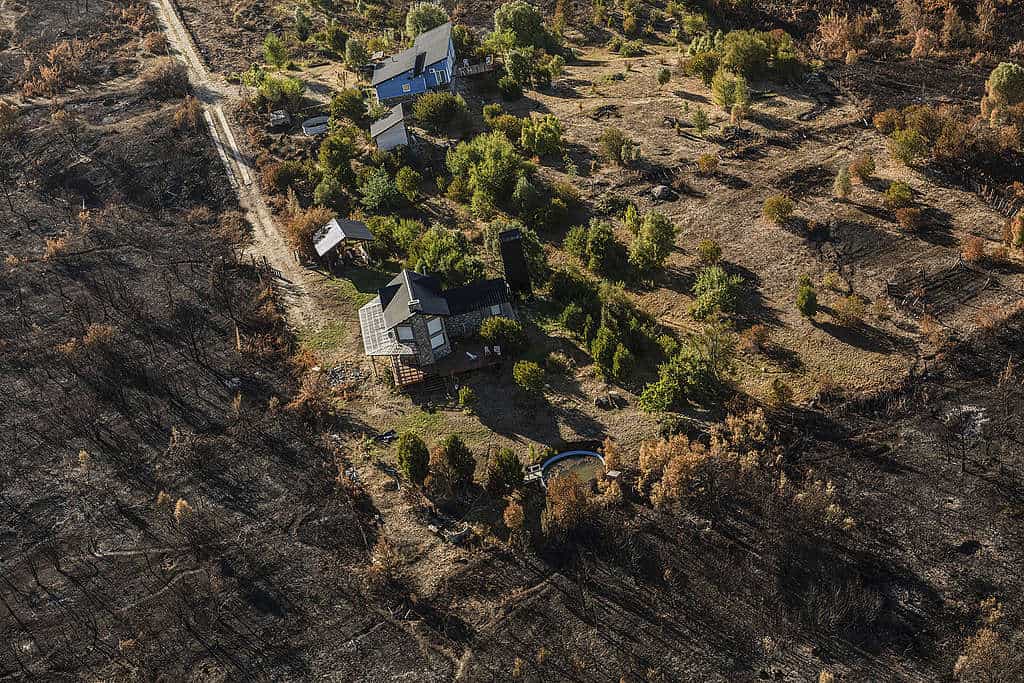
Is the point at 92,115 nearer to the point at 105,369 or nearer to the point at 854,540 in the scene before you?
the point at 105,369

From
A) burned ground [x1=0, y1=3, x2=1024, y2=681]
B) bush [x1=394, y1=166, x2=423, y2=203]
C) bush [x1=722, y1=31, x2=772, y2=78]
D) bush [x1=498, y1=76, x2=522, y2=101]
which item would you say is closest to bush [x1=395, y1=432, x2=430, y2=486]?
burned ground [x1=0, y1=3, x2=1024, y2=681]

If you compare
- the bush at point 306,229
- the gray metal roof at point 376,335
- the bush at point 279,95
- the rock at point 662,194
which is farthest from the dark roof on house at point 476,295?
the bush at point 279,95

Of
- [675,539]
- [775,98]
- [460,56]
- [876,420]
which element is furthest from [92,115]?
[876,420]

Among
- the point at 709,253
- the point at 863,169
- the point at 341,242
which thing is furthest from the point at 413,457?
the point at 863,169

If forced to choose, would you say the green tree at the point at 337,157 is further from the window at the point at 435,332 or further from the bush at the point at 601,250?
the window at the point at 435,332

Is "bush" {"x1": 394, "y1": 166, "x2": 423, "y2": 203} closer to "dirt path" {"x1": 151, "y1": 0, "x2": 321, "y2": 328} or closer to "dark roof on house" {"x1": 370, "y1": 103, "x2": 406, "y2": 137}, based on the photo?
"dark roof on house" {"x1": 370, "y1": 103, "x2": 406, "y2": 137}

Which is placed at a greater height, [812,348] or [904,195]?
[904,195]

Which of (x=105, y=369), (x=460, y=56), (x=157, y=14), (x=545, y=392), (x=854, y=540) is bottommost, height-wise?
(x=854, y=540)
